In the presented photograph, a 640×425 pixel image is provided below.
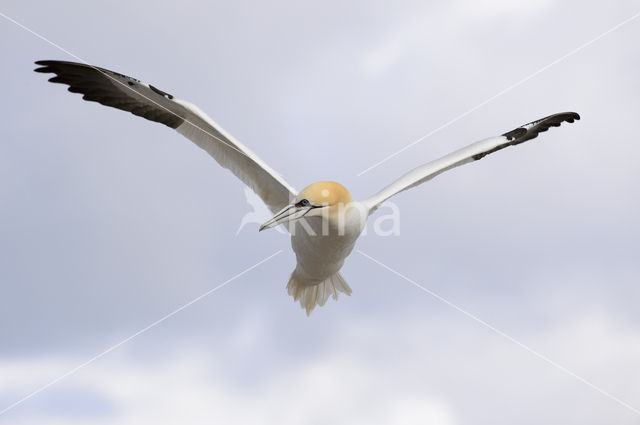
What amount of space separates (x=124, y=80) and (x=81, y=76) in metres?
0.50

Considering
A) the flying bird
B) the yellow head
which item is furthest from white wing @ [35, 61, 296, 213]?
the yellow head

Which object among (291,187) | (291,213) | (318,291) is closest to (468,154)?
(291,187)

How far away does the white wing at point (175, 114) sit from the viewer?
22.8 ft

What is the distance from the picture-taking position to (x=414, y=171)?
755 centimetres

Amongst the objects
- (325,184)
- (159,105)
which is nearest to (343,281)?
(325,184)

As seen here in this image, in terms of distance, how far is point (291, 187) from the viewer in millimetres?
7371

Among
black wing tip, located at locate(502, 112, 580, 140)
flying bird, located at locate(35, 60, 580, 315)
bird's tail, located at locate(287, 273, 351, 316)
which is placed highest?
flying bird, located at locate(35, 60, 580, 315)

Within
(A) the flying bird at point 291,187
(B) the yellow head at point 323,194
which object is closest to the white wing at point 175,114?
(A) the flying bird at point 291,187

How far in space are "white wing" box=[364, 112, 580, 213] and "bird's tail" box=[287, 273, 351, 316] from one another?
1.56 m

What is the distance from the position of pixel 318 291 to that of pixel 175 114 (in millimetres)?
2893

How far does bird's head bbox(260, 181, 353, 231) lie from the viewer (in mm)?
6188

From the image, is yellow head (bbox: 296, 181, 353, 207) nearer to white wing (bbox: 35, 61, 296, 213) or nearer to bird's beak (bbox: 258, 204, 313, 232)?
bird's beak (bbox: 258, 204, 313, 232)

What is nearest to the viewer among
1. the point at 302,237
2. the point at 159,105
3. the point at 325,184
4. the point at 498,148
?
the point at 325,184

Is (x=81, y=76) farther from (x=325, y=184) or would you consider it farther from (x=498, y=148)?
(x=498, y=148)
